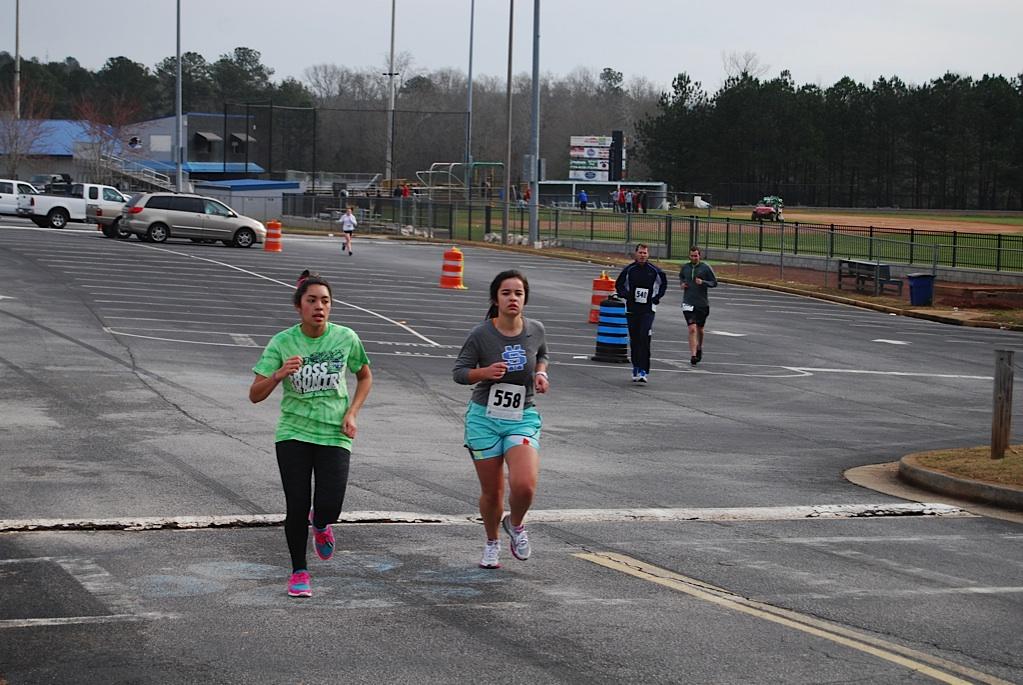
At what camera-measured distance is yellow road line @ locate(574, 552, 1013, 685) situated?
6449mm

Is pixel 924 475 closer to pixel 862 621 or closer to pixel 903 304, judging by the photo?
pixel 862 621

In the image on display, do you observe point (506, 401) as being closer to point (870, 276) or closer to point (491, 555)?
point (491, 555)

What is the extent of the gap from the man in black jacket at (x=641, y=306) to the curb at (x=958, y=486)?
286 inches

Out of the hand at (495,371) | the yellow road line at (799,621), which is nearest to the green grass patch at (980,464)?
the yellow road line at (799,621)

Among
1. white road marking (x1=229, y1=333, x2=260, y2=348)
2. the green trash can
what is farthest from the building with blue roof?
white road marking (x1=229, y1=333, x2=260, y2=348)

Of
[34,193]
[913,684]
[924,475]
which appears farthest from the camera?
[34,193]

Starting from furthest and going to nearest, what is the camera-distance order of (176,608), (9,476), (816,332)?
(816,332) < (9,476) < (176,608)

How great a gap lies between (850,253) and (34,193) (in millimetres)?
32727

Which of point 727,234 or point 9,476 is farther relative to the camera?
point 727,234

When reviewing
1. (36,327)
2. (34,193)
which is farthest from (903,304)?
(34,193)

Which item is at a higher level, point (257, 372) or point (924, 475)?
point (257, 372)

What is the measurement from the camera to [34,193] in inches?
2243

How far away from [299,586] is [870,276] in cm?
3530

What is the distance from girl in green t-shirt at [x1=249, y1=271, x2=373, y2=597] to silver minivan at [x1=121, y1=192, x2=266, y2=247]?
1578 inches
